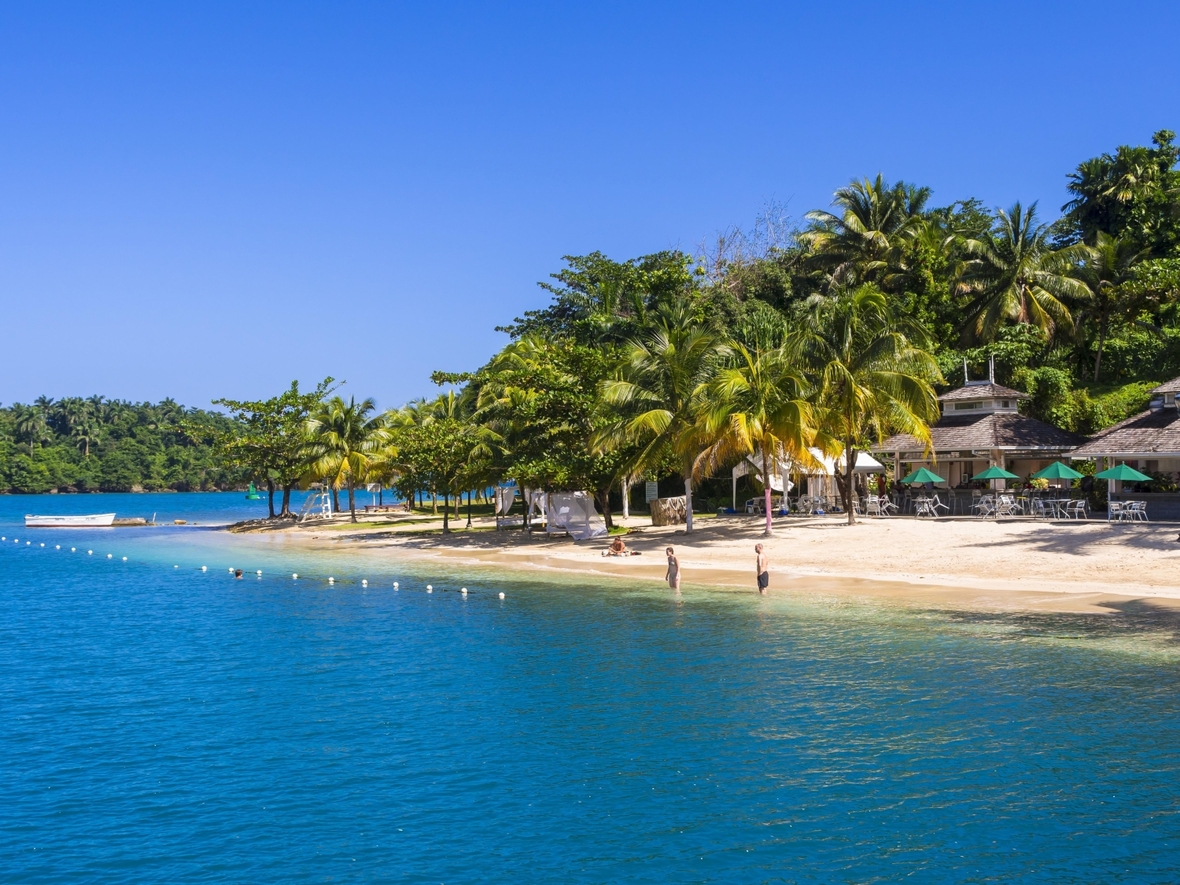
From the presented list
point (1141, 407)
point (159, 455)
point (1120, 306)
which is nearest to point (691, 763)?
point (1141, 407)

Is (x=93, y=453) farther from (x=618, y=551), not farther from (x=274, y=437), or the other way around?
(x=618, y=551)

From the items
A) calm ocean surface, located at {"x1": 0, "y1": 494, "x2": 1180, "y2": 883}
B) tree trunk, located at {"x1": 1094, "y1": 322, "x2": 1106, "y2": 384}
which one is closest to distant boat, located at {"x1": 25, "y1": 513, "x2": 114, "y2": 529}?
calm ocean surface, located at {"x1": 0, "y1": 494, "x2": 1180, "y2": 883}

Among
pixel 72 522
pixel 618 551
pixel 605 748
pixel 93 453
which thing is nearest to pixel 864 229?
pixel 618 551

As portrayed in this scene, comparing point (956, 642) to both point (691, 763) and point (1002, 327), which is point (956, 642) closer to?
point (691, 763)

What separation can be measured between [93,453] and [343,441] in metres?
122

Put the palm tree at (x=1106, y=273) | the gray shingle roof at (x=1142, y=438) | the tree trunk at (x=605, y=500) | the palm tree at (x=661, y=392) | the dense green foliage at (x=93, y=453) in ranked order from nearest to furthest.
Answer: the gray shingle roof at (x=1142, y=438)
the palm tree at (x=661, y=392)
the tree trunk at (x=605, y=500)
the palm tree at (x=1106, y=273)
the dense green foliage at (x=93, y=453)

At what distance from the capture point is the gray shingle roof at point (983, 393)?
4266 cm

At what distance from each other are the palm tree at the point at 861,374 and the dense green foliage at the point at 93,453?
127007 millimetres

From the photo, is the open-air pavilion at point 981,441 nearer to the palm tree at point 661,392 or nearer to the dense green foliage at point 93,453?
the palm tree at point 661,392

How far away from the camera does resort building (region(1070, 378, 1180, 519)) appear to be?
3284 cm

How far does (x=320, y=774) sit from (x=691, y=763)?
493 centimetres

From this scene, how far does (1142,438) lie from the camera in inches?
1357

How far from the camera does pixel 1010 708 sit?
599 inches

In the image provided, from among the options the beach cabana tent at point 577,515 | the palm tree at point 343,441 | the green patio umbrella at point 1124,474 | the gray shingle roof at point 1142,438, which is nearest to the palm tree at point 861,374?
the gray shingle roof at point 1142,438
